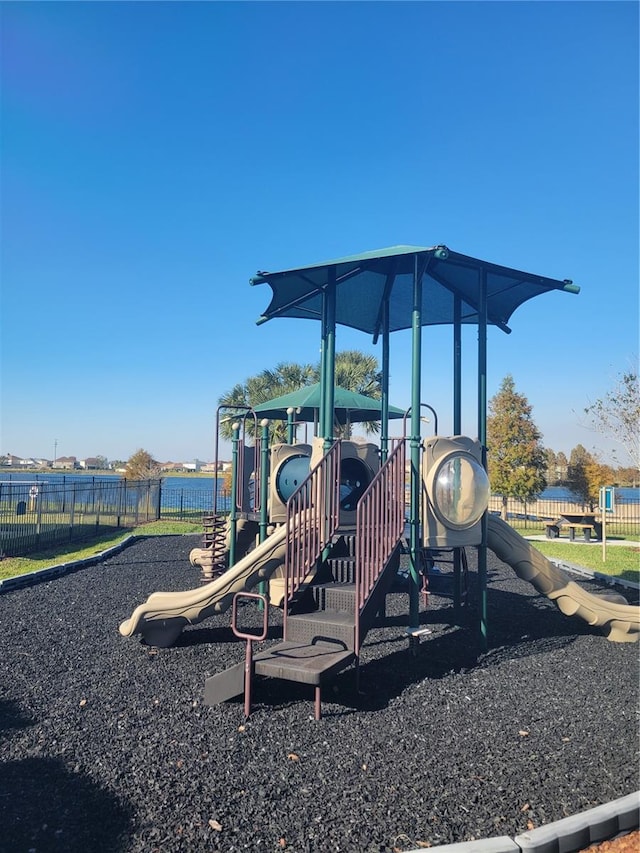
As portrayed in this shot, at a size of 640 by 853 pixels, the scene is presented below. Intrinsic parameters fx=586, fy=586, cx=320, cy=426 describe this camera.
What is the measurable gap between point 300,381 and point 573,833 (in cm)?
2246

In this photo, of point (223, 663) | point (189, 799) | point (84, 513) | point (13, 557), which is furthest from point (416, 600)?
point (84, 513)

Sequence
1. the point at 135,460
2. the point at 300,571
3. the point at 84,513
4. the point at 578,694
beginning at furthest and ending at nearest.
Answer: the point at 135,460 < the point at 84,513 < the point at 300,571 < the point at 578,694

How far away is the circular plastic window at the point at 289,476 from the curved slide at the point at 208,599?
2143 millimetres

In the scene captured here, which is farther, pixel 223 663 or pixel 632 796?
pixel 223 663

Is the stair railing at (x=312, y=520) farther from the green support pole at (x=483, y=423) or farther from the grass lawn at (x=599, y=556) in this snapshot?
the grass lawn at (x=599, y=556)

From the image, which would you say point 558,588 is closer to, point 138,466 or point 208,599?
point 208,599

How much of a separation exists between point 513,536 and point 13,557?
11.3m

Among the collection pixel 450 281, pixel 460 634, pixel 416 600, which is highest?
pixel 450 281

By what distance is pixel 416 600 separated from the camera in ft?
20.8

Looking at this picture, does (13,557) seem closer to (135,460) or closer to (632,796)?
(632,796)

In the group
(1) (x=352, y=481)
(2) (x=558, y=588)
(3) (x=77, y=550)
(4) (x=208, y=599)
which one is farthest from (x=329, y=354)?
(3) (x=77, y=550)

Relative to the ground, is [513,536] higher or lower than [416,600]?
higher

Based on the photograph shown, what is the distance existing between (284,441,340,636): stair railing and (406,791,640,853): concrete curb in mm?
3094

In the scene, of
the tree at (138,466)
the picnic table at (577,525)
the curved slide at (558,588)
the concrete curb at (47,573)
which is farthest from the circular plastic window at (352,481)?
the tree at (138,466)
